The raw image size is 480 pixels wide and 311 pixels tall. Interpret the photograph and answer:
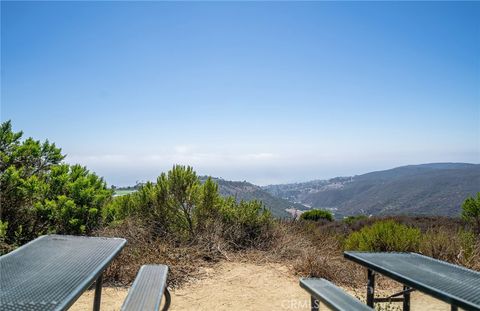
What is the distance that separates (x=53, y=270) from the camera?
2.54 m

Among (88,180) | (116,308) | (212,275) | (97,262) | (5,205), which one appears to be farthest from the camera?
(88,180)

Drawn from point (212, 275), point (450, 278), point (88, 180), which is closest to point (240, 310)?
point (212, 275)

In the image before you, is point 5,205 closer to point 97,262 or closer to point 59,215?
point 59,215

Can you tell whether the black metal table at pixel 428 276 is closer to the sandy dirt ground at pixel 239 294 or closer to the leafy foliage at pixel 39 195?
the sandy dirt ground at pixel 239 294

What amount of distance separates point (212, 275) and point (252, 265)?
853 millimetres

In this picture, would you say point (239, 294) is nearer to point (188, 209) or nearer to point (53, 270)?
point (53, 270)

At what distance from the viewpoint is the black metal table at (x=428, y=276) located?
2.43 metres

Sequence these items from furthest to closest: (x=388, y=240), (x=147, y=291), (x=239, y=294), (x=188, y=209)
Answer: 1. (x=188, y=209)
2. (x=388, y=240)
3. (x=239, y=294)
4. (x=147, y=291)

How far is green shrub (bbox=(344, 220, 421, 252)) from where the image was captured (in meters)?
6.83

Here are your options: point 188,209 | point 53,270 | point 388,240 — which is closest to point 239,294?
point 53,270

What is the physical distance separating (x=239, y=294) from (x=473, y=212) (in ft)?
30.4

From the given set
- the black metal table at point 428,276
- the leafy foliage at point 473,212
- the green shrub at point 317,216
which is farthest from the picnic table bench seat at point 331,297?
the green shrub at point 317,216

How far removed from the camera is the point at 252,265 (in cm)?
618

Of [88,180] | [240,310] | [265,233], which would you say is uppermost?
[88,180]
